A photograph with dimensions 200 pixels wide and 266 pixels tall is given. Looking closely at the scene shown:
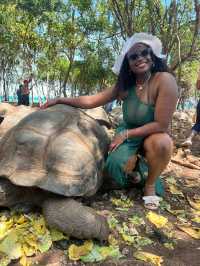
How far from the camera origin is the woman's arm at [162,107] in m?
3.68

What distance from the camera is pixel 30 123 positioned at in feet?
11.6

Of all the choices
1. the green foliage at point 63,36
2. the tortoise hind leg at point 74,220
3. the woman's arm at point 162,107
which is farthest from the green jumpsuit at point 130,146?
the green foliage at point 63,36

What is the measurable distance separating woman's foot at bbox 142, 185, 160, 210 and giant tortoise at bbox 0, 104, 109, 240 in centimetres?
55

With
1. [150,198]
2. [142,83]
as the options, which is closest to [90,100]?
[142,83]

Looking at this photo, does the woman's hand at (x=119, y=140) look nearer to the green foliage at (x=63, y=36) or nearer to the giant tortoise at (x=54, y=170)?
the giant tortoise at (x=54, y=170)

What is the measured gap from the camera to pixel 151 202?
12.8 ft

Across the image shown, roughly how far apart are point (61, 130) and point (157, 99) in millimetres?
898

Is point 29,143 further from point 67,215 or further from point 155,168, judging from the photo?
point 155,168

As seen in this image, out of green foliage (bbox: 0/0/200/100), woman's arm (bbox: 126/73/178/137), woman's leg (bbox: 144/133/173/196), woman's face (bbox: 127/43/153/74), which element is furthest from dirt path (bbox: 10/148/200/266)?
green foliage (bbox: 0/0/200/100)

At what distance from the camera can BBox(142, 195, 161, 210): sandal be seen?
3873 mm

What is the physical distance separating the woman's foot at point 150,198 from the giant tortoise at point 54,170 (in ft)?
1.80

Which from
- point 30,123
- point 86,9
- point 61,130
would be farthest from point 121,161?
point 86,9

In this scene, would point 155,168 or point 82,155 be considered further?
point 155,168

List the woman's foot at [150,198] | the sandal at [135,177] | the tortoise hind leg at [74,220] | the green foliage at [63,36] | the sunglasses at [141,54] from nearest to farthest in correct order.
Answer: the tortoise hind leg at [74,220]
the sunglasses at [141,54]
the woman's foot at [150,198]
the sandal at [135,177]
the green foliage at [63,36]
